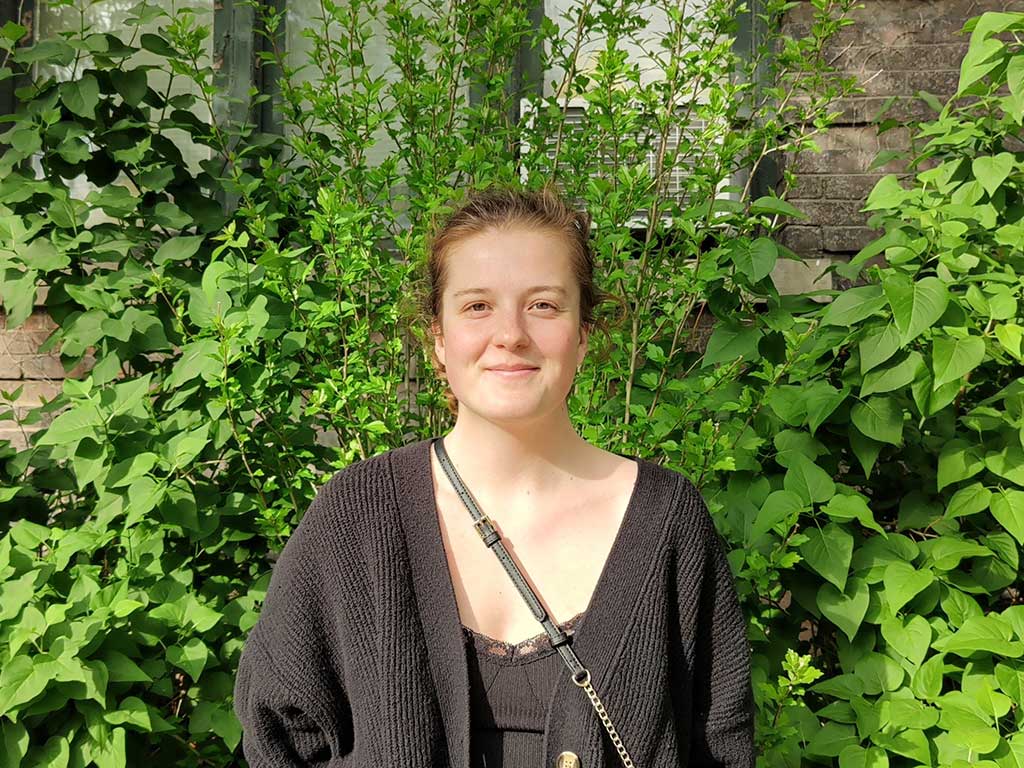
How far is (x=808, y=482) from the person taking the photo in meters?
2.36

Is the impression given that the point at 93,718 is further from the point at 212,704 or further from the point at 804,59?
the point at 804,59

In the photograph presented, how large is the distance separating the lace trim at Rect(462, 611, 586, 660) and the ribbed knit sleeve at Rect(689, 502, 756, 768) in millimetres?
223

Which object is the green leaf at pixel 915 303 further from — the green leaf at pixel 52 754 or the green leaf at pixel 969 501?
the green leaf at pixel 52 754

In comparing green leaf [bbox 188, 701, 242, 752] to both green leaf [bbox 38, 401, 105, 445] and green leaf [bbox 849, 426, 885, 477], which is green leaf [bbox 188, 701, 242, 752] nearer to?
green leaf [bbox 38, 401, 105, 445]

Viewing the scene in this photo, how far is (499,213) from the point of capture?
5.24 ft

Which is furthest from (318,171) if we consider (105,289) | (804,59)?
(804,59)

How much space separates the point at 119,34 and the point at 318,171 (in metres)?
1.57

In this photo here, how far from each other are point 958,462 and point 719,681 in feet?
3.66

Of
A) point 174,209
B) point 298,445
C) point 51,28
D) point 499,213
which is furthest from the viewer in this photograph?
point 51,28

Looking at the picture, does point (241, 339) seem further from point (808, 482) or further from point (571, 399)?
point (808, 482)

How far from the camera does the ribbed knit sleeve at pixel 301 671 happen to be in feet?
5.08

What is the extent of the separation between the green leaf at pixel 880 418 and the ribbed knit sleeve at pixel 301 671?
53.4 inches

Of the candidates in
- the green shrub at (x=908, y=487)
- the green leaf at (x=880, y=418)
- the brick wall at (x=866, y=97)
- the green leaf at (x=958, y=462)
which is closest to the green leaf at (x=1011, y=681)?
the green shrub at (x=908, y=487)

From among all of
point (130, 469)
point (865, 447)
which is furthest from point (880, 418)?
point (130, 469)
